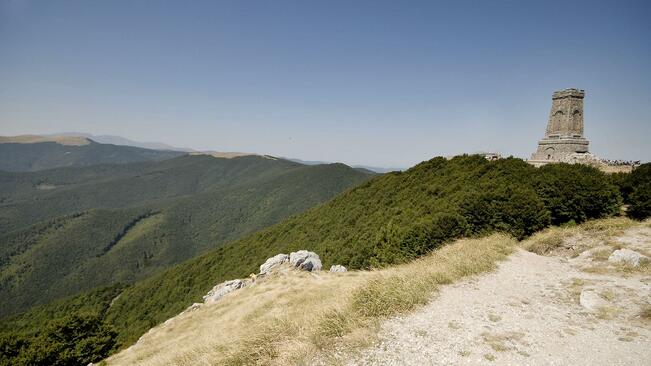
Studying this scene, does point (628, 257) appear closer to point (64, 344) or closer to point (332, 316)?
point (332, 316)

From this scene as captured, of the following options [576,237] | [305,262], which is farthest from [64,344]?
[576,237]

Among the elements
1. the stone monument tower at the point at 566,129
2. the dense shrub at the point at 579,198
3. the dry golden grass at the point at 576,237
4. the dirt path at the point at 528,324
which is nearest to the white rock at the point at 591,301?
the dirt path at the point at 528,324

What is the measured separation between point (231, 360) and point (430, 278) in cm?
734

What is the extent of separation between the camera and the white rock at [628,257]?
11078 millimetres

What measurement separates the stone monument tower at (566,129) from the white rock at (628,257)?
1888cm

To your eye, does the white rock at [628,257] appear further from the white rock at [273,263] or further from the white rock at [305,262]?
the white rock at [273,263]

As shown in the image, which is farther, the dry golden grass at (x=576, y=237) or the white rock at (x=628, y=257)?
the dry golden grass at (x=576, y=237)

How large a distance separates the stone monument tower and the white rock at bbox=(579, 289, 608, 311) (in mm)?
23197

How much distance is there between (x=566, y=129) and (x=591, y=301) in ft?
86.2

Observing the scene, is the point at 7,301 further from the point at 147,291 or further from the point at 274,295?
the point at 274,295

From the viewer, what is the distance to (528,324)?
7.84 meters

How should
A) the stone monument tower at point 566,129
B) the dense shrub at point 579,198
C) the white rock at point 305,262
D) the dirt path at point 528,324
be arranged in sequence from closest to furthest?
the dirt path at point 528,324 → the dense shrub at point 579,198 → the white rock at point 305,262 → the stone monument tower at point 566,129

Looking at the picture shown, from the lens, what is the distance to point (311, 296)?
1434cm

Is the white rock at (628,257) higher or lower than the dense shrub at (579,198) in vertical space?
lower
